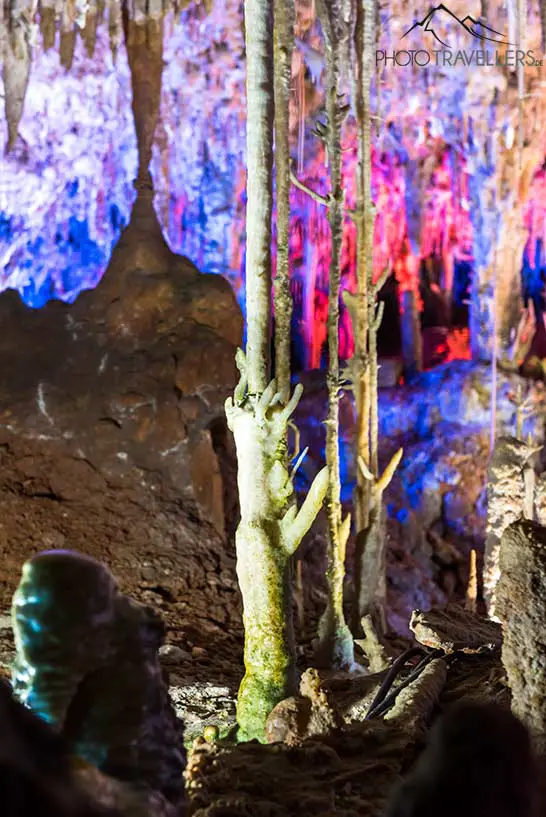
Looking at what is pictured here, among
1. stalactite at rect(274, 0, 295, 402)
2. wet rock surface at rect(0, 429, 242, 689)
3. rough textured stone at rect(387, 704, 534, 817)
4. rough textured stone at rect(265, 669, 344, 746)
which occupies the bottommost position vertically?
wet rock surface at rect(0, 429, 242, 689)

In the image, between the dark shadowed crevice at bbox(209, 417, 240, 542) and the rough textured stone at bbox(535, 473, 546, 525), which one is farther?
the dark shadowed crevice at bbox(209, 417, 240, 542)

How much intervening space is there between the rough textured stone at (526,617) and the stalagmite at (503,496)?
6290mm

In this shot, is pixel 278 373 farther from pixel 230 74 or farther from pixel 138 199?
pixel 230 74

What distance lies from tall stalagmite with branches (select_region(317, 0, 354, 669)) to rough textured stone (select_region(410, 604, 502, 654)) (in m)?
1.67

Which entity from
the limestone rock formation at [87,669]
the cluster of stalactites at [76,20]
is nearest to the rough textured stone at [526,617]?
the limestone rock formation at [87,669]

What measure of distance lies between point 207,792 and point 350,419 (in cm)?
1330

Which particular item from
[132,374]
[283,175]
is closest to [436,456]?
[132,374]

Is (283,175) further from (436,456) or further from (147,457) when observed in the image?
(436,456)

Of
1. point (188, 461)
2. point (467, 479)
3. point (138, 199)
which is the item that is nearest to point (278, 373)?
point (188, 461)

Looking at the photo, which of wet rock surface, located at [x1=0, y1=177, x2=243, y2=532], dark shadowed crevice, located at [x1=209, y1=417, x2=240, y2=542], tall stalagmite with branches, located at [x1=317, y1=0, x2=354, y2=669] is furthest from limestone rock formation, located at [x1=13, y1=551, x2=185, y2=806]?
dark shadowed crevice, located at [x1=209, y1=417, x2=240, y2=542]

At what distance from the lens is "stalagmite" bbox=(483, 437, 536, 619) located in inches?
386

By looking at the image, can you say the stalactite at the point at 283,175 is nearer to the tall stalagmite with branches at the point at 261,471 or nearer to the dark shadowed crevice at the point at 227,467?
the tall stalagmite with branches at the point at 261,471

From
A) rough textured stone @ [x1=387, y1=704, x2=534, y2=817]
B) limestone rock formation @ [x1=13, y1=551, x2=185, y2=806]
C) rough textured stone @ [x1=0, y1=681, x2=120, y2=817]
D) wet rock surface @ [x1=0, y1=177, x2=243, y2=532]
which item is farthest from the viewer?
wet rock surface @ [x1=0, y1=177, x2=243, y2=532]

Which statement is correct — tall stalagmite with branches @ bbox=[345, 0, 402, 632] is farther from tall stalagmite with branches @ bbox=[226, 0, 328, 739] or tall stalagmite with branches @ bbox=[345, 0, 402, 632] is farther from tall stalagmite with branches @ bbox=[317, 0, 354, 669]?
tall stalagmite with branches @ bbox=[226, 0, 328, 739]
